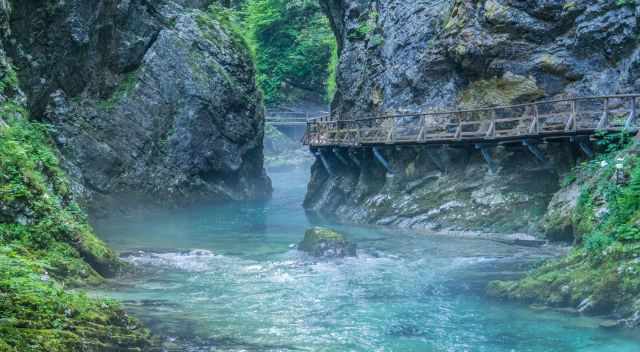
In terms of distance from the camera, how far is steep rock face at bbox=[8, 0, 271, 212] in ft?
92.3

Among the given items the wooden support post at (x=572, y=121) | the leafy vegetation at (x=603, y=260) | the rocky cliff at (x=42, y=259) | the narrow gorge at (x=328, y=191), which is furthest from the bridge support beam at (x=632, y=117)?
the rocky cliff at (x=42, y=259)

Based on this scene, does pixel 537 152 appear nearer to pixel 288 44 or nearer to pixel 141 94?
pixel 141 94

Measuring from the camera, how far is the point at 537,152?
77.9 ft

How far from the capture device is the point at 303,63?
5403cm

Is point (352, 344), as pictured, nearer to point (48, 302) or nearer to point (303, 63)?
point (48, 302)

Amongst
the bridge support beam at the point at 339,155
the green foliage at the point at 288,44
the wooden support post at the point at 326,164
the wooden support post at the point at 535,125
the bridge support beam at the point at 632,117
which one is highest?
the green foliage at the point at 288,44

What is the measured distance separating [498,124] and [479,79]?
2.07m

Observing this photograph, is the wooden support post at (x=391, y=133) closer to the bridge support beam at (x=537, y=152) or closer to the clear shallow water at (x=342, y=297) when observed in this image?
the clear shallow water at (x=342, y=297)

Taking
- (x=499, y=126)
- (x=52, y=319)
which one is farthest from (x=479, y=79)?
(x=52, y=319)

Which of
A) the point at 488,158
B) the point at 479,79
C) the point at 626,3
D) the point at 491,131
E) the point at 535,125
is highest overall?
the point at 626,3

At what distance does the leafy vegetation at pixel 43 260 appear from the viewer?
926 centimetres

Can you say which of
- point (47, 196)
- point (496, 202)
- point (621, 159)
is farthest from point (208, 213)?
point (621, 159)

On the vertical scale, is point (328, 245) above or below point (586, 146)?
below

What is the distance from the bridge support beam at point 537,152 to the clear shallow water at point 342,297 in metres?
3.52
